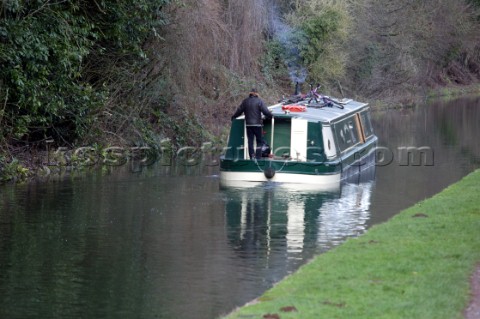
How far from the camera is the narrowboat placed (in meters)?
20.9

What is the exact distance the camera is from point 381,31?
51.6 metres

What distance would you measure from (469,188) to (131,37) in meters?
10.4

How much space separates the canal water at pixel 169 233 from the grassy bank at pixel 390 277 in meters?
0.93

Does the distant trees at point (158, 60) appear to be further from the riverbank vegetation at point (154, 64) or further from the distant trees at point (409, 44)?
the distant trees at point (409, 44)

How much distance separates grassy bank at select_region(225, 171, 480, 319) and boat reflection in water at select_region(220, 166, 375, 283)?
0.99 meters

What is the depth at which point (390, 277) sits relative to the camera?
1075 centimetres

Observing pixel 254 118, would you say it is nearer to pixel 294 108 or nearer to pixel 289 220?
pixel 294 108

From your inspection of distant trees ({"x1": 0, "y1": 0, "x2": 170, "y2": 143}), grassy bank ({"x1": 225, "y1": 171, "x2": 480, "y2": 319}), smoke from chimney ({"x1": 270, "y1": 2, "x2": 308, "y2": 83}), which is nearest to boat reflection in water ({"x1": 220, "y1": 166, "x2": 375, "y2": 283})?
grassy bank ({"x1": 225, "y1": 171, "x2": 480, "y2": 319})

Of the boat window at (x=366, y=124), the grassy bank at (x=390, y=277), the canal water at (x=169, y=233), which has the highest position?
the boat window at (x=366, y=124)

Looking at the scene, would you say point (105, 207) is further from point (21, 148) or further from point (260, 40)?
point (260, 40)

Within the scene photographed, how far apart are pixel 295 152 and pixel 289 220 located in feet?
14.6

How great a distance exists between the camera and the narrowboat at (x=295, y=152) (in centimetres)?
2088

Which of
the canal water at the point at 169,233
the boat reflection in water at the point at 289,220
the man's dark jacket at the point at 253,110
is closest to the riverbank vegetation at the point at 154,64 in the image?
the canal water at the point at 169,233

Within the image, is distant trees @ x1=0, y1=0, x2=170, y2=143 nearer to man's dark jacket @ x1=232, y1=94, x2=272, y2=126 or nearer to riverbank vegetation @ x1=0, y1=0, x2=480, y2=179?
riverbank vegetation @ x1=0, y1=0, x2=480, y2=179
